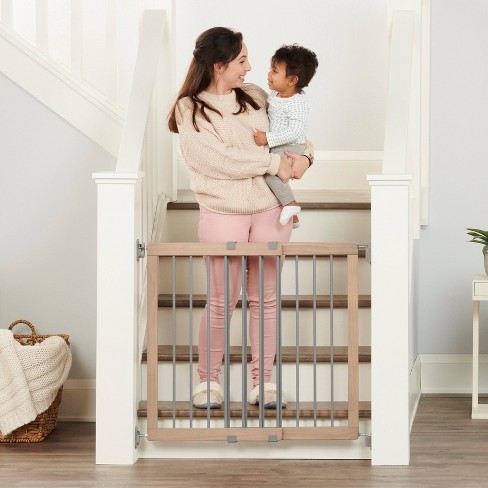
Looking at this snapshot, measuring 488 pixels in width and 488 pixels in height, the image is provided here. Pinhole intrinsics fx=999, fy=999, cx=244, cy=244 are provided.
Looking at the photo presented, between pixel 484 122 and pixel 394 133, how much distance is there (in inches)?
53.0

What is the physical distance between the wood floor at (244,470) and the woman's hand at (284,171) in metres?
0.88

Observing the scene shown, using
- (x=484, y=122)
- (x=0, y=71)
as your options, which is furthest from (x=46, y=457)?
(x=484, y=122)

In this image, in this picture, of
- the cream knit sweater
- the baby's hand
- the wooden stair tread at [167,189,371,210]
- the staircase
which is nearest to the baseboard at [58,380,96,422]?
the staircase

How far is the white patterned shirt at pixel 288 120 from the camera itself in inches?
123

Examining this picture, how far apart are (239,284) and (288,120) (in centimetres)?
54

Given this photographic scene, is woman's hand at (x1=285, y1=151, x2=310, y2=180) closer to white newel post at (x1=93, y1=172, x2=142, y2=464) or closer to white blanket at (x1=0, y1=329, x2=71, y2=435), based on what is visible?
white newel post at (x1=93, y1=172, x2=142, y2=464)

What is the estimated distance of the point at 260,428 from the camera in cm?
303

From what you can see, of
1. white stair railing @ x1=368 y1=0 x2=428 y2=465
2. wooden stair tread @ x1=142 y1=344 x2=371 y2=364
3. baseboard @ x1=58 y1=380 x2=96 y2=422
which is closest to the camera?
white stair railing @ x1=368 y1=0 x2=428 y2=465

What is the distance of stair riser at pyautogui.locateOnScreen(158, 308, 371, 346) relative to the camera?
343 centimetres

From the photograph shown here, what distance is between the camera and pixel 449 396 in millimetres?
4262

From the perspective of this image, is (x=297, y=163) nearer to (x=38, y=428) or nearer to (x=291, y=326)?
(x=291, y=326)

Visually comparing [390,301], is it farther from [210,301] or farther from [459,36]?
[459,36]

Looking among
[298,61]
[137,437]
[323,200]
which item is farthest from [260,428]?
[323,200]

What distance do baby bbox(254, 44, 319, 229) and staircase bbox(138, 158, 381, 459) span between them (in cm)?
35
